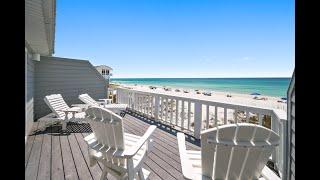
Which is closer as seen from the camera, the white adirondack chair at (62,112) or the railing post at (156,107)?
the white adirondack chair at (62,112)

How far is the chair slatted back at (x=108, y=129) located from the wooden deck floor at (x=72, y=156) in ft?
2.35

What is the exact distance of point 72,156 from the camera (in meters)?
3.48

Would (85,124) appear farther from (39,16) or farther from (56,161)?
(39,16)

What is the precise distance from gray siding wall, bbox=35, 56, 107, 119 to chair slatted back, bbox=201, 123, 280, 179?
264 inches

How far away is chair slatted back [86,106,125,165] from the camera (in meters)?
2.13

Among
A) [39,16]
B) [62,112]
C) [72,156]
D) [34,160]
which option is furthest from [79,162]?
[62,112]

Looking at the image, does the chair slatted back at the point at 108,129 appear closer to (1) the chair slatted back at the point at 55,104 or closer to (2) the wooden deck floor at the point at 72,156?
(2) the wooden deck floor at the point at 72,156

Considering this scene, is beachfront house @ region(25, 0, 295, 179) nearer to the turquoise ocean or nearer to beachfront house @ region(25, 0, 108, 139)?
beachfront house @ region(25, 0, 108, 139)

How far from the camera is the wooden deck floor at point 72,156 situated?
9.32ft

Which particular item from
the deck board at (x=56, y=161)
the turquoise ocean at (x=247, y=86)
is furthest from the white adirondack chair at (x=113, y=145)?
the turquoise ocean at (x=247, y=86)

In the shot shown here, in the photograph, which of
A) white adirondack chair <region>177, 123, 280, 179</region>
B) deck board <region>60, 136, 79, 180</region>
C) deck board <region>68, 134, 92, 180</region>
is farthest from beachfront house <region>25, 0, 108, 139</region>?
white adirondack chair <region>177, 123, 280, 179</region>
